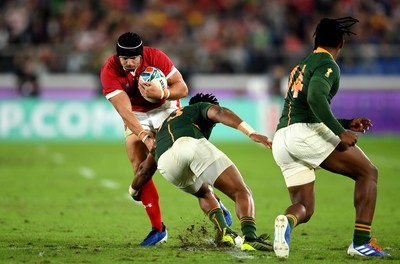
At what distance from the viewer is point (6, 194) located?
13922mm

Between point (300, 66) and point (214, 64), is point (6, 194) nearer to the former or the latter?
point (300, 66)

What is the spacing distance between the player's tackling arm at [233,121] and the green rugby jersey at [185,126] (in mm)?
Answer: 124

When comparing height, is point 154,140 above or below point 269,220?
above

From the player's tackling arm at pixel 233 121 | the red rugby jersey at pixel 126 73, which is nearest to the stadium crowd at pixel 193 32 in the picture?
the red rugby jersey at pixel 126 73

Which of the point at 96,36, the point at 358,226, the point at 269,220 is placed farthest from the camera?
the point at 96,36

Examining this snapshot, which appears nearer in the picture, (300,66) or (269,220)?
(300,66)

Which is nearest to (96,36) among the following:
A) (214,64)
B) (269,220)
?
(214,64)

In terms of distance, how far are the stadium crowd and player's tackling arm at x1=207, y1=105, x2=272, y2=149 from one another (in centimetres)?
1792

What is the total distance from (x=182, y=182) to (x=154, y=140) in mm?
669

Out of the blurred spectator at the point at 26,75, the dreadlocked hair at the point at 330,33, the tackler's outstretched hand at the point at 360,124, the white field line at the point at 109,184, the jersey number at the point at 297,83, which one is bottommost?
the white field line at the point at 109,184

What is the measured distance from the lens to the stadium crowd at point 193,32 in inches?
1046

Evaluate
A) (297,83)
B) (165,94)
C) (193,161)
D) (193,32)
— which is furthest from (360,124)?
(193,32)

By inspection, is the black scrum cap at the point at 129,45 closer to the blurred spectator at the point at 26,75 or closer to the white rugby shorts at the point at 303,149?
the white rugby shorts at the point at 303,149

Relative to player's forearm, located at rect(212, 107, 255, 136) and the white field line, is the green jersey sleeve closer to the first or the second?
player's forearm, located at rect(212, 107, 255, 136)
